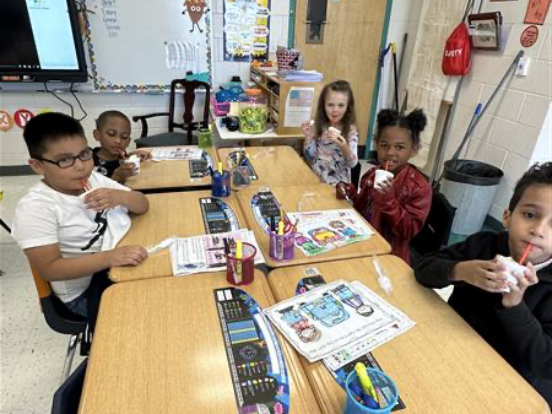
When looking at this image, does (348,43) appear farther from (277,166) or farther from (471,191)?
(277,166)

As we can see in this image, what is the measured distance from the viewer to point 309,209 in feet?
5.52

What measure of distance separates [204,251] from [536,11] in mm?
2901

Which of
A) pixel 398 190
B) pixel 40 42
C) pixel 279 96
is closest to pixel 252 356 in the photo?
pixel 398 190

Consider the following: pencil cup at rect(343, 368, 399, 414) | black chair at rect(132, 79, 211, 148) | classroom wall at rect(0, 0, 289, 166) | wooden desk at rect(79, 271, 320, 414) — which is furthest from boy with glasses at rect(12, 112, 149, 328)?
classroom wall at rect(0, 0, 289, 166)

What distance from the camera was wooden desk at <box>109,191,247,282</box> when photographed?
1.22 metres

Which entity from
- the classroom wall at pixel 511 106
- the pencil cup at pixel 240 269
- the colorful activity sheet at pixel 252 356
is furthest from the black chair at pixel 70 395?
the classroom wall at pixel 511 106

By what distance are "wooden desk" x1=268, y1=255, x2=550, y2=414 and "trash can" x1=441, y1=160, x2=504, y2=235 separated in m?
2.05

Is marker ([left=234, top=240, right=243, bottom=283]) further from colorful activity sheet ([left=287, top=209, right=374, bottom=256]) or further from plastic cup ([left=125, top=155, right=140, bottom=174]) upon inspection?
plastic cup ([left=125, top=155, right=140, bottom=174])

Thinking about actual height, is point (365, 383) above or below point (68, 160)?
below

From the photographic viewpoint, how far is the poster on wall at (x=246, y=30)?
366cm

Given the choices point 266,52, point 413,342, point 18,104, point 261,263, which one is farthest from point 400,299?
point 18,104

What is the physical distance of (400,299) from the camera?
114 centimetres

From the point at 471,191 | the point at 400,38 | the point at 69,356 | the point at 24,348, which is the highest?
the point at 400,38

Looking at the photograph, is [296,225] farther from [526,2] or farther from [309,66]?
[309,66]
